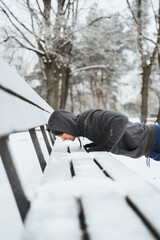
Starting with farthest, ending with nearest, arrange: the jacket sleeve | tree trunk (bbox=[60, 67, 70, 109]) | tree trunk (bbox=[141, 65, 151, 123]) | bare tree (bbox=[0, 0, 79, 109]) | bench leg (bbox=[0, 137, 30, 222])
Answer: tree trunk (bbox=[60, 67, 70, 109]) < tree trunk (bbox=[141, 65, 151, 123]) < bare tree (bbox=[0, 0, 79, 109]) < the jacket sleeve < bench leg (bbox=[0, 137, 30, 222])

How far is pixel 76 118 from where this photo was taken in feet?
7.93

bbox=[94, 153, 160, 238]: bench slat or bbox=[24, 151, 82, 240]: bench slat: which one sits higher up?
bbox=[24, 151, 82, 240]: bench slat

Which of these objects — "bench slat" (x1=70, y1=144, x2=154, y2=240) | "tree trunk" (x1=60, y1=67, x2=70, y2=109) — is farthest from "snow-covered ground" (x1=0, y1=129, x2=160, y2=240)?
"tree trunk" (x1=60, y1=67, x2=70, y2=109)

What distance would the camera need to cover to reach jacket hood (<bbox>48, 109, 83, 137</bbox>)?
7.51 ft

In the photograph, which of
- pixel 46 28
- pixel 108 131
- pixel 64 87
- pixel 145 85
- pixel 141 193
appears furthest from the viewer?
pixel 64 87

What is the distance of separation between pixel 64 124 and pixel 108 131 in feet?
1.51

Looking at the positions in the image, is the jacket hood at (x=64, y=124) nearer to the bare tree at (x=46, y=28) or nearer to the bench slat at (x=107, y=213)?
the bench slat at (x=107, y=213)

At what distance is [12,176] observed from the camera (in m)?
1.01

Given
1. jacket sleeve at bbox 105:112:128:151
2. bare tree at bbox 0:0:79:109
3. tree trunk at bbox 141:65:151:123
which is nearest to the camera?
jacket sleeve at bbox 105:112:128:151

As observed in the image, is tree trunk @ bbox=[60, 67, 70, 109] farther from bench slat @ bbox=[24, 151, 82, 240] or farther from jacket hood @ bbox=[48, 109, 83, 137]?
bench slat @ bbox=[24, 151, 82, 240]

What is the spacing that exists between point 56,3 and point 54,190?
9.74 meters

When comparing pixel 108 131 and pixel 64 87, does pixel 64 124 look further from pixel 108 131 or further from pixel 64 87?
pixel 64 87

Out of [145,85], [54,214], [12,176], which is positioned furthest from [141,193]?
[145,85]

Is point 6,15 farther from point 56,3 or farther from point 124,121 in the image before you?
point 124,121
